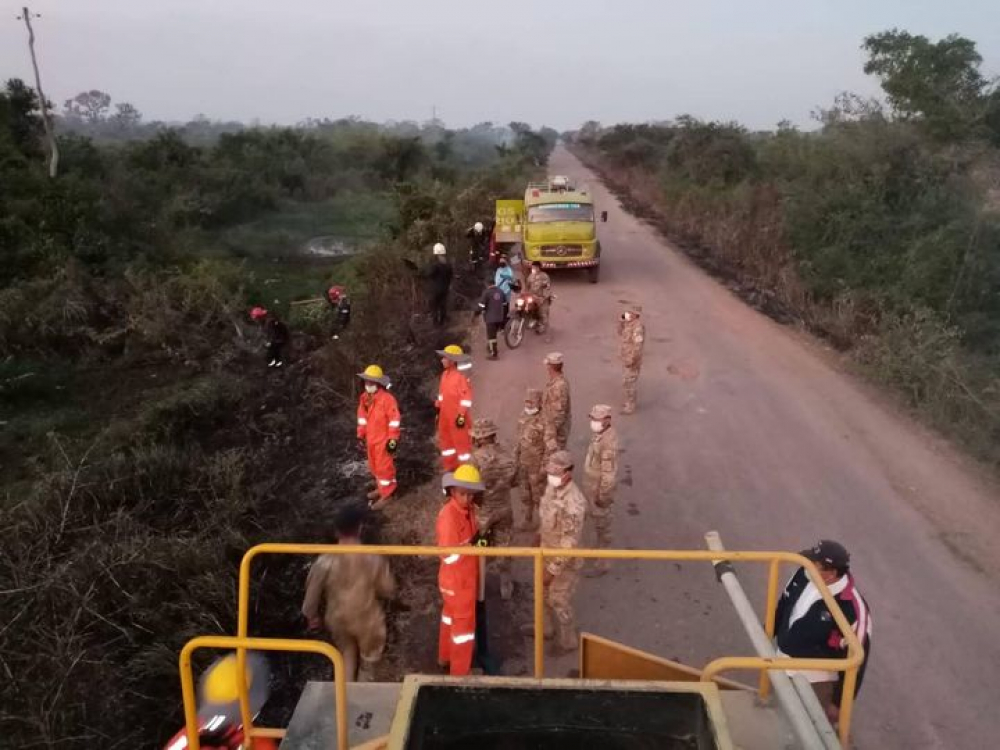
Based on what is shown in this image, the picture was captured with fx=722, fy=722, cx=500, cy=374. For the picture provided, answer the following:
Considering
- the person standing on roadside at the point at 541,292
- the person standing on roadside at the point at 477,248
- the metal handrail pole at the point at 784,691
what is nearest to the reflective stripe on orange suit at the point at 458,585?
the metal handrail pole at the point at 784,691

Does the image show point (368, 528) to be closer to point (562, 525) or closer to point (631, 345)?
point (562, 525)

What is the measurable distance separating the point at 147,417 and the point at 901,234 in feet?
43.7

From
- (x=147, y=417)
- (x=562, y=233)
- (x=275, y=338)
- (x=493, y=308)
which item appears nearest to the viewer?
(x=147, y=417)

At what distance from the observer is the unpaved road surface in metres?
5.57

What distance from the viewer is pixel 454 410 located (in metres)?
7.61

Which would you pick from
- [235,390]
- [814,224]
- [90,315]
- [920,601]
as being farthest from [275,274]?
[920,601]

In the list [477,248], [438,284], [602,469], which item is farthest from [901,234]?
[602,469]

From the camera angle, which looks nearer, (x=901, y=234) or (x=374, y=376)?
(x=374, y=376)

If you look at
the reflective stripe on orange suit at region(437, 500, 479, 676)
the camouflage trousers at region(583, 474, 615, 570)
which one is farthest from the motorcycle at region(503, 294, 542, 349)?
the reflective stripe on orange suit at region(437, 500, 479, 676)

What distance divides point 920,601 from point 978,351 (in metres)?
6.98

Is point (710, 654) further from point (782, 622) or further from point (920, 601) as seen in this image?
point (920, 601)

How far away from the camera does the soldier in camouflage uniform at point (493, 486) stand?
6.05 meters

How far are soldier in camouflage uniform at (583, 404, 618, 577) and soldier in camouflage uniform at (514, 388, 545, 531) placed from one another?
0.54 metres

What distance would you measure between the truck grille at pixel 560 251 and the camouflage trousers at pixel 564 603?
12.1 meters
